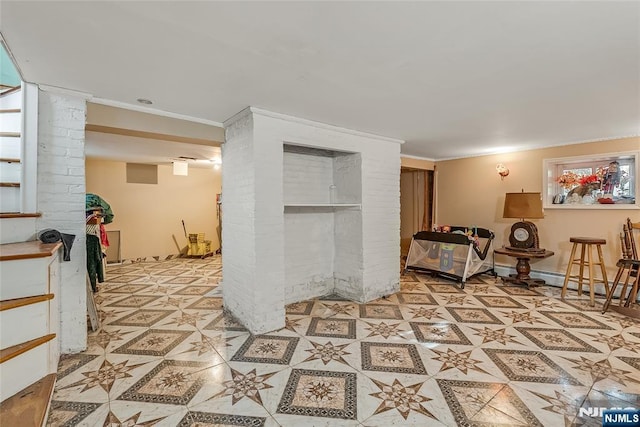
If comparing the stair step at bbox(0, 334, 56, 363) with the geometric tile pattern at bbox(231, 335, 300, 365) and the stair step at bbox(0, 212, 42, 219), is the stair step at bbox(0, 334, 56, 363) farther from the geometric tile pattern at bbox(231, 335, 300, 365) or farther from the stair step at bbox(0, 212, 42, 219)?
the geometric tile pattern at bbox(231, 335, 300, 365)

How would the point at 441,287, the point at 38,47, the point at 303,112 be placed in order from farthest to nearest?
the point at 441,287 < the point at 303,112 < the point at 38,47

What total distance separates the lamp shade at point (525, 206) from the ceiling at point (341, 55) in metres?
1.44

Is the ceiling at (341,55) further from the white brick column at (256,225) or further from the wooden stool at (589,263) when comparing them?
the wooden stool at (589,263)

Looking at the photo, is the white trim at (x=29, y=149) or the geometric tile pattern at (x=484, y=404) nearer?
the geometric tile pattern at (x=484, y=404)

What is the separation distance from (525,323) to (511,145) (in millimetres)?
2817

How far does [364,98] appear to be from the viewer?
2539mm

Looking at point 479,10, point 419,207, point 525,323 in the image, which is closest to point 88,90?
point 479,10

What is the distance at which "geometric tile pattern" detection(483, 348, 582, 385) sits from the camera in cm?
207

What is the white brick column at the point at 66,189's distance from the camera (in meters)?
2.28

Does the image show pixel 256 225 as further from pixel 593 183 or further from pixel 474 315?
pixel 593 183

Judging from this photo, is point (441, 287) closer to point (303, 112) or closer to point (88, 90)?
point (303, 112)

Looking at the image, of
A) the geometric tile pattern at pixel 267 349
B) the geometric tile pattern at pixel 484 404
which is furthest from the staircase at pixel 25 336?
the geometric tile pattern at pixel 484 404

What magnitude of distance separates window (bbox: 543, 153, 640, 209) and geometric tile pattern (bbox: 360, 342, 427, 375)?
12.4 feet

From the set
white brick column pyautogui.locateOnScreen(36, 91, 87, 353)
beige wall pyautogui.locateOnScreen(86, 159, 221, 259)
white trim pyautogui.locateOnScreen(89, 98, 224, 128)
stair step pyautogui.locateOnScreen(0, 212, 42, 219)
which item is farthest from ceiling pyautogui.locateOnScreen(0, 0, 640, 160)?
Result: beige wall pyautogui.locateOnScreen(86, 159, 221, 259)
